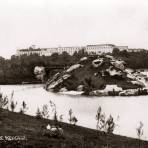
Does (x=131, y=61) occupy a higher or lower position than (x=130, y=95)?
higher

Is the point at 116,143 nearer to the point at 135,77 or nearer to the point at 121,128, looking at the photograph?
the point at 121,128

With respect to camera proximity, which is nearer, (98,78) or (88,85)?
(88,85)

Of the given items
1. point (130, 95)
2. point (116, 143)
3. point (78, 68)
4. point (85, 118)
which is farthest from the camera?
point (78, 68)

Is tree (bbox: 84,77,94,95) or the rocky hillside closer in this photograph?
tree (bbox: 84,77,94,95)

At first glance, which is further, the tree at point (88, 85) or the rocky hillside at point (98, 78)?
the rocky hillside at point (98, 78)

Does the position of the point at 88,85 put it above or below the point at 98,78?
below

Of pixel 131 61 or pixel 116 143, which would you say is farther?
pixel 131 61

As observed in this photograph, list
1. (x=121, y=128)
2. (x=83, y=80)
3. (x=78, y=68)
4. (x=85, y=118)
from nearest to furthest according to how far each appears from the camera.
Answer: (x=121, y=128) → (x=85, y=118) → (x=83, y=80) → (x=78, y=68)

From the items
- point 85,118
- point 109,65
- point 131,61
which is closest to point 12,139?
point 85,118
